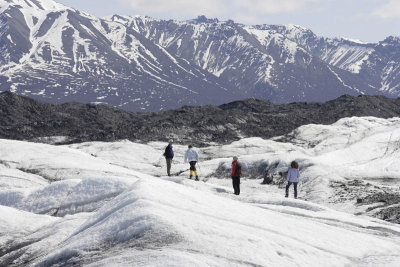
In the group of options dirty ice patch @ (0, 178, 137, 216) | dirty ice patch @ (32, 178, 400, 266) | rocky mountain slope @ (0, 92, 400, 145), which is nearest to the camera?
dirty ice patch @ (32, 178, 400, 266)

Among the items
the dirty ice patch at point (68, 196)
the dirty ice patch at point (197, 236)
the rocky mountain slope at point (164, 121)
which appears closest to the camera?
the dirty ice patch at point (197, 236)

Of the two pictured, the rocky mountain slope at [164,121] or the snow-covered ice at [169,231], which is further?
the rocky mountain slope at [164,121]

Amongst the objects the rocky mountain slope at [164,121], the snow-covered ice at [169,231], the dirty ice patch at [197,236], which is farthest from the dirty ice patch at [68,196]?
the rocky mountain slope at [164,121]

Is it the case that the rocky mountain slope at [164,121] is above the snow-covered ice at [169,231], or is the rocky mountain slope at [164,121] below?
above

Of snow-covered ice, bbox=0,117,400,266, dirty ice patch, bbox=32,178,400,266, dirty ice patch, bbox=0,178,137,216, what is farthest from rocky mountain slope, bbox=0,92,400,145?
dirty ice patch, bbox=32,178,400,266

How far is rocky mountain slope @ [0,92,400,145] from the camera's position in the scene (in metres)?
123

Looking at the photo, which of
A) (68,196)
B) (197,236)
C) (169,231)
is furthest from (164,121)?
(197,236)

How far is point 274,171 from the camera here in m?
44.0

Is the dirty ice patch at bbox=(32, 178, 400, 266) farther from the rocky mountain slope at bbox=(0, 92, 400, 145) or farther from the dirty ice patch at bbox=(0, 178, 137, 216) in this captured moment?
the rocky mountain slope at bbox=(0, 92, 400, 145)

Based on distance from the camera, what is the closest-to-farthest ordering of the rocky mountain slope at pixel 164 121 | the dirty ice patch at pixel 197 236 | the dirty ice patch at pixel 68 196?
the dirty ice patch at pixel 197 236
the dirty ice patch at pixel 68 196
the rocky mountain slope at pixel 164 121

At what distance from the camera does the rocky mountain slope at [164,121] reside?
404 feet

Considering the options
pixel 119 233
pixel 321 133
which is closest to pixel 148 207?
pixel 119 233

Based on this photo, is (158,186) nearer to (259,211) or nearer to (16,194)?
(259,211)

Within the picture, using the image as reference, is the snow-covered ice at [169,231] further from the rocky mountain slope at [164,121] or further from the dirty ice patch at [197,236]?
the rocky mountain slope at [164,121]
